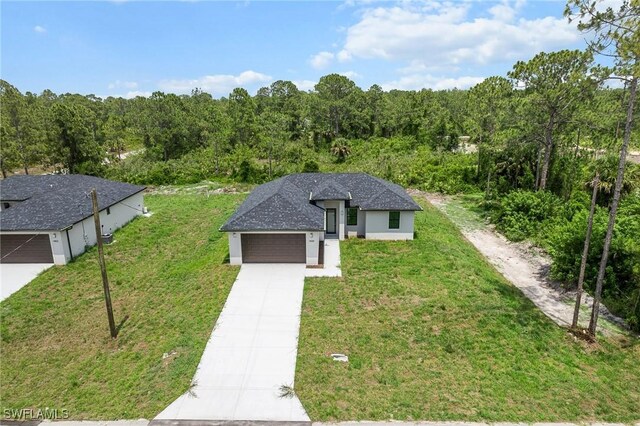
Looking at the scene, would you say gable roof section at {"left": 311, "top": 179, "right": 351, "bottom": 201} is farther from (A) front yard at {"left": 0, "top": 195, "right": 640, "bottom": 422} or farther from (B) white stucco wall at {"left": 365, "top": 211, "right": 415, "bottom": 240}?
(A) front yard at {"left": 0, "top": 195, "right": 640, "bottom": 422}

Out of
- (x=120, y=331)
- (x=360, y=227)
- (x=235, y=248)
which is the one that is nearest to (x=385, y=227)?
(x=360, y=227)

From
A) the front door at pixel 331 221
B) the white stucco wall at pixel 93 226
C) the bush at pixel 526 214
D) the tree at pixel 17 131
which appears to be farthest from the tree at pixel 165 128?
the bush at pixel 526 214

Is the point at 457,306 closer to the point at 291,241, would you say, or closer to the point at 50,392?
the point at 291,241

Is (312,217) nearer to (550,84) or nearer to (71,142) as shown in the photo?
(550,84)

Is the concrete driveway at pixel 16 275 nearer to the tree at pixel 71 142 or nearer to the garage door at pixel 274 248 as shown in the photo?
the garage door at pixel 274 248

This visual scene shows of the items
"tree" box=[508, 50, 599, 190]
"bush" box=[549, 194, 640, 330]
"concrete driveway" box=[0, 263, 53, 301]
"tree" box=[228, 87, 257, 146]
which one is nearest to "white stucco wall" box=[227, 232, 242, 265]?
"concrete driveway" box=[0, 263, 53, 301]

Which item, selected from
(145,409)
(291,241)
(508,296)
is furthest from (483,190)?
(145,409)
